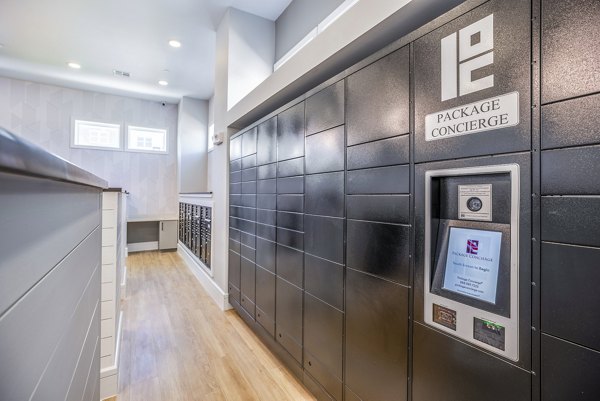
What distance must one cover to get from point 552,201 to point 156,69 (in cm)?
590

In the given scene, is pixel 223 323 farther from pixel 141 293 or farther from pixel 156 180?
pixel 156 180

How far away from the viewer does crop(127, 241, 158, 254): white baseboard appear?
652cm

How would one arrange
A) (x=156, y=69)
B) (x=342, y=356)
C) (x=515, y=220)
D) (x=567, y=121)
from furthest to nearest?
(x=156, y=69), (x=342, y=356), (x=515, y=220), (x=567, y=121)

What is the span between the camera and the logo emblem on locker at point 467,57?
1024 millimetres

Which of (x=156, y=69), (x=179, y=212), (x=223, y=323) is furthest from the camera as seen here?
(x=179, y=212)

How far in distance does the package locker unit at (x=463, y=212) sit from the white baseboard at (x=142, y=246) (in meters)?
5.98

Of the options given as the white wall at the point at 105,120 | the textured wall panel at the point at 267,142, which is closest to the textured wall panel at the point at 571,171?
the textured wall panel at the point at 267,142

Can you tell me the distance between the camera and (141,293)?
3.89m

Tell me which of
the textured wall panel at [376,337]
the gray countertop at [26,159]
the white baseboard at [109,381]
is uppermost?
the gray countertop at [26,159]

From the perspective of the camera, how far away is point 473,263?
1.07 metres

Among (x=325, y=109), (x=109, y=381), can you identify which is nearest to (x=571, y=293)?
(x=325, y=109)

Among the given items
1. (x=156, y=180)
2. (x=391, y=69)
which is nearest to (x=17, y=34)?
(x=156, y=180)

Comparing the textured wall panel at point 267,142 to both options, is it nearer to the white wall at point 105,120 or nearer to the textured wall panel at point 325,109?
the textured wall panel at point 325,109

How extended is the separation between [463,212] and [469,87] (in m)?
0.47
